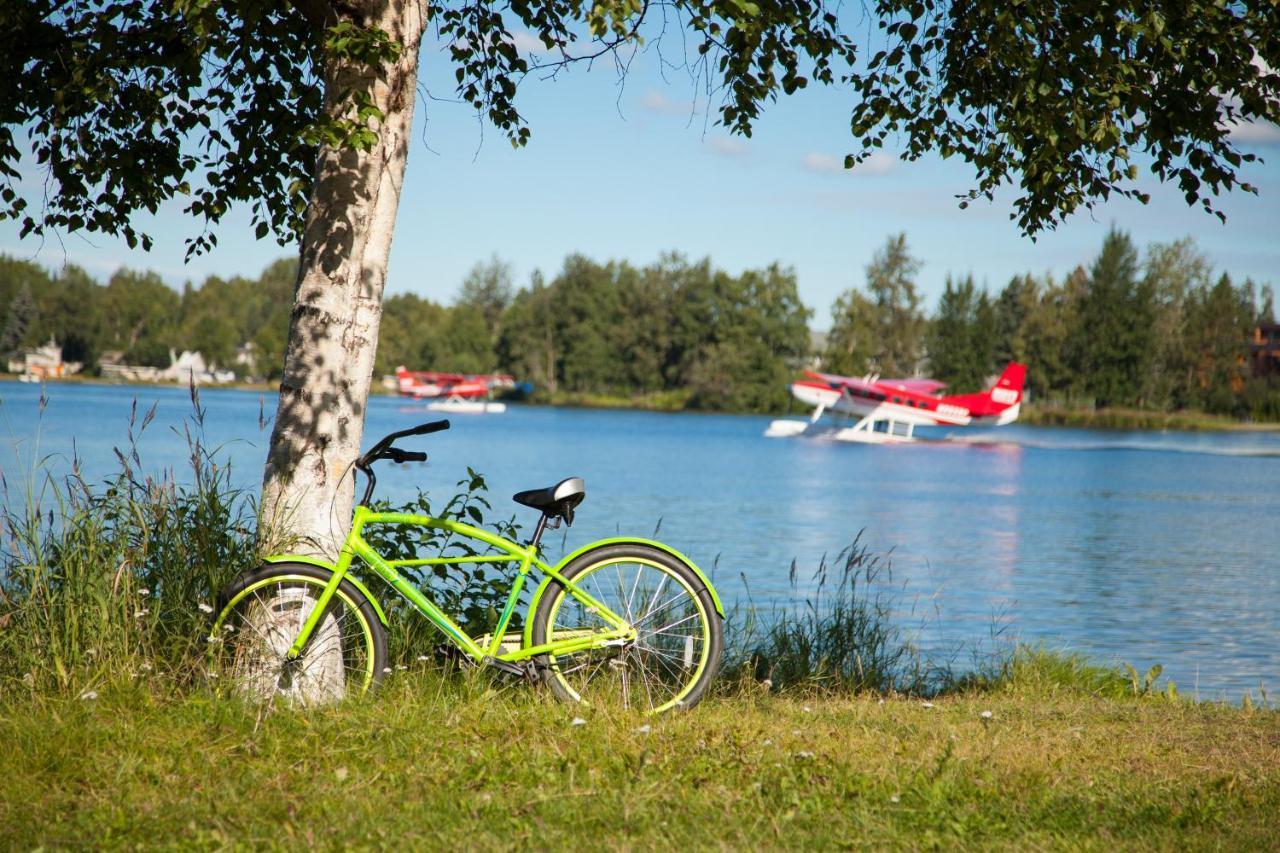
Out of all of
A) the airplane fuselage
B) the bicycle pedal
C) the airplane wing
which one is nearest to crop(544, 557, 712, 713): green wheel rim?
the bicycle pedal

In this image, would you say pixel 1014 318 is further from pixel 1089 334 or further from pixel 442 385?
pixel 442 385

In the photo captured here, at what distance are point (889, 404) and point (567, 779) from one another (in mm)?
66175

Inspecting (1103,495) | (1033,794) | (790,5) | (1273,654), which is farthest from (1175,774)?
(1103,495)

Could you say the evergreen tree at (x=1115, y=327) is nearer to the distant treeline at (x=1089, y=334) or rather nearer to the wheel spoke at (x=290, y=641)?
the distant treeline at (x=1089, y=334)

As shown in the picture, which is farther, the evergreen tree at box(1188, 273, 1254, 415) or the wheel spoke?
the evergreen tree at box(1188, 273, 1254, 415)

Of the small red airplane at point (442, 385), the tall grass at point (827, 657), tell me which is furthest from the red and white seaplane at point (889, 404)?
the tall grass at point (827, 657)

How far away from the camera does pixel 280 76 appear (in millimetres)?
7309

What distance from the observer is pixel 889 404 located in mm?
68250

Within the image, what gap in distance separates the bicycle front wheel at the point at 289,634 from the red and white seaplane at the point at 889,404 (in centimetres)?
6004

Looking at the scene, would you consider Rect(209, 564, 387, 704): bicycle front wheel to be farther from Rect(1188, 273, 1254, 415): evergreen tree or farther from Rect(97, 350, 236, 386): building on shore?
Rect(97, 350, 236, 386): building on shore

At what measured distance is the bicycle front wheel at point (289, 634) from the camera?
4582 millimetres

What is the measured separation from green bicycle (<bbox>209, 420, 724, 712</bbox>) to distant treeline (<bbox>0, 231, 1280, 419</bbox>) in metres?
95.0

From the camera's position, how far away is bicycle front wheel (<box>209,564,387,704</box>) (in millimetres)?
4582

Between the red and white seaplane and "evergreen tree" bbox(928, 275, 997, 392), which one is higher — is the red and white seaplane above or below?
below
